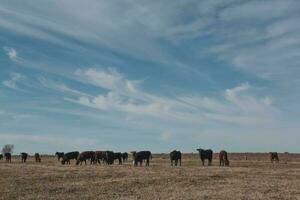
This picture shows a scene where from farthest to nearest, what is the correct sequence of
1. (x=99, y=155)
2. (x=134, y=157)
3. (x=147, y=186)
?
(x=99, y=155), (x=134, y=157), (x=147, y=186)

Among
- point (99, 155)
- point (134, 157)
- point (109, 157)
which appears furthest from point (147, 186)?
point (99, 155)

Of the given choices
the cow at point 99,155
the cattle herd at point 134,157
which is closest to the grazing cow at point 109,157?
the cattle herd at point 134,157

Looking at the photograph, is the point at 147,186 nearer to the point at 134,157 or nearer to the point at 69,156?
the point at 134,157

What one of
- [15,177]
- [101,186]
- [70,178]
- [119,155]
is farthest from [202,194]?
[119,155]

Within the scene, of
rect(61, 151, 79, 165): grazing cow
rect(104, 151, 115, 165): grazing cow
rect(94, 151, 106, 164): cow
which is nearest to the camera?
rect(104, 151, 115, 165): grazing cow

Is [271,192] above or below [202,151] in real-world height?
below

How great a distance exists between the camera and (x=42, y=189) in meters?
34.0

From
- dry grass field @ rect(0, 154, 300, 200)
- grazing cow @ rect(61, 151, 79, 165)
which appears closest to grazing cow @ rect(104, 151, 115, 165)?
grazing cow @ rect(61, 151, 79, 165)

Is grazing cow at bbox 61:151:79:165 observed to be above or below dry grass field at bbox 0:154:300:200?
above

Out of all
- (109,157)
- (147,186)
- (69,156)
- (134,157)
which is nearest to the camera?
(147,186)

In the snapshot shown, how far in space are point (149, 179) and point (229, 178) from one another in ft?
19.7

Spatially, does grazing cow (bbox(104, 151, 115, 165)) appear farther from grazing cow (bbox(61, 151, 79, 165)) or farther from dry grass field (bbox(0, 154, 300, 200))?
dry grass field (bbox(0, 154, 300, 200))

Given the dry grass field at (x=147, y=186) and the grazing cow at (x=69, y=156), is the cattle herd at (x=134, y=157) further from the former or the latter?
the dry grass field at (x=147, y=186)

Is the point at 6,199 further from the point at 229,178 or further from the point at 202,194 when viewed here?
the point at 229,178
